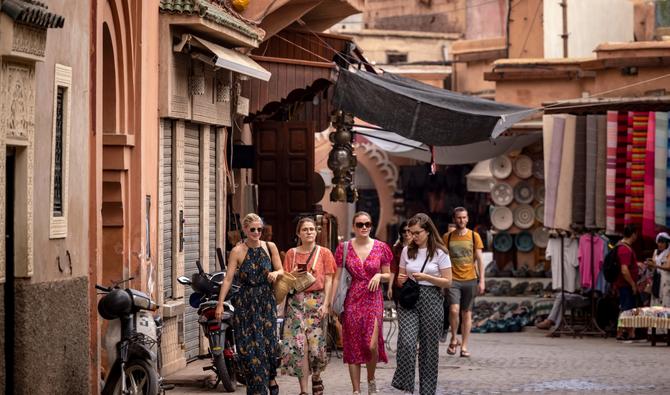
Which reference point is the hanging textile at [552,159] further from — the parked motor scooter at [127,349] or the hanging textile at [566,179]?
the parked motor scooter at [127,349]

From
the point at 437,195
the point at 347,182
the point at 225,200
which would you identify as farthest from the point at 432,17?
the point at 225,200

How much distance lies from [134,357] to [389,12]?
4734 cm

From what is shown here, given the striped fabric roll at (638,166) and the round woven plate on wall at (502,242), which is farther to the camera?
the round woven plate on wall at (502,242)

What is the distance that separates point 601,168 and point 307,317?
1059cm

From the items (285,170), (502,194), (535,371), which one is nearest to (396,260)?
(535,371)

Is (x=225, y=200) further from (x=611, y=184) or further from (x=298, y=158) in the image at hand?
(x=611, y=184)

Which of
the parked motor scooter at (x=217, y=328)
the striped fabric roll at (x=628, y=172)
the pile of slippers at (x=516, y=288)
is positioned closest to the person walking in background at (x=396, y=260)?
the parked motor scooter at (x=217, y=328)

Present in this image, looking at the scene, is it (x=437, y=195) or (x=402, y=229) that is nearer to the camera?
(x=402, y=229)

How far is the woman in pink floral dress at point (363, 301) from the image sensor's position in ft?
46.4

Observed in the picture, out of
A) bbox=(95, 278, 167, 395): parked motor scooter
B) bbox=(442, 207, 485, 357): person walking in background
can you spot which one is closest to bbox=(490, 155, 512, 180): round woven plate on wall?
bbox=(442, 207, 485, 357): person walking in background

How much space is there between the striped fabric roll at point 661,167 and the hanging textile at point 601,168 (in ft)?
3.97

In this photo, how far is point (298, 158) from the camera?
853 inches

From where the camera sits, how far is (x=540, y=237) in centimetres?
3189

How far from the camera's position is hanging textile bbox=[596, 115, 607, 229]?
23750 millimetres
